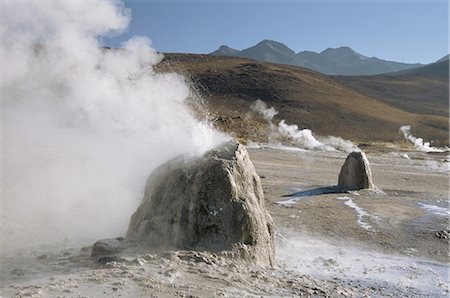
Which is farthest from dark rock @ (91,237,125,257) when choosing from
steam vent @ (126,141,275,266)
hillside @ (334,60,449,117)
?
hillside @ (334,60,449,117)

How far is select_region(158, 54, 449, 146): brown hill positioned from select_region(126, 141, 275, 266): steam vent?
6032cm

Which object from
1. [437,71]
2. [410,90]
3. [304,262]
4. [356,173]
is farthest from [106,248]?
[437,71]

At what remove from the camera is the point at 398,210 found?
622 inches

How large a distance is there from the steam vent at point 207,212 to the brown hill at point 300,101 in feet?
198

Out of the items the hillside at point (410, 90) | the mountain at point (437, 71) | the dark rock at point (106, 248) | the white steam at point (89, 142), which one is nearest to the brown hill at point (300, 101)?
the hillside at point (410, 90)

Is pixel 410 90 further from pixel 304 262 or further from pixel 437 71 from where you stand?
pixel 304 262

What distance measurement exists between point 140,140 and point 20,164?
3905mm

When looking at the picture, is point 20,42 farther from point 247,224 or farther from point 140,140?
point 247,224

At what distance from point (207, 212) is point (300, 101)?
85.2 metres

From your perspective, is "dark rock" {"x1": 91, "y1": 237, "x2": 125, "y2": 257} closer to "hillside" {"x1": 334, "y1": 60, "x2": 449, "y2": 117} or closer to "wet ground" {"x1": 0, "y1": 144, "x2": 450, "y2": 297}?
"wet ground" {"x1": 0, "y1": 144, "x2": 450, "y2": 297}

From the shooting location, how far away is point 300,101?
302 feet

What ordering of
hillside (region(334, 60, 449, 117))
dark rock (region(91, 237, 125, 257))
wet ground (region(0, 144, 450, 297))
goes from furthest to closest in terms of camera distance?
hillside (region(334, 60, 449, 117)), dark rock (region(91, 237, 125, 257)), wet ground (region(0, 144, 450, 297))

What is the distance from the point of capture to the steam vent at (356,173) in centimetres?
1898

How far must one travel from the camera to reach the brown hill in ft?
263
